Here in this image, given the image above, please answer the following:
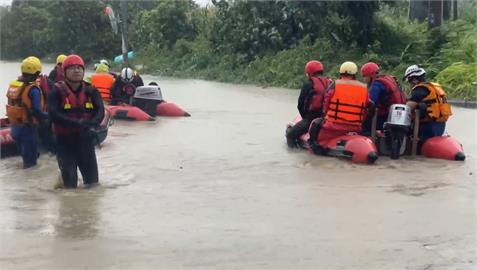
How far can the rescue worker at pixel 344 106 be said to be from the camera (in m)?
11.1

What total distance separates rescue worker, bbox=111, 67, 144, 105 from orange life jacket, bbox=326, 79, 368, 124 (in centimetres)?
575

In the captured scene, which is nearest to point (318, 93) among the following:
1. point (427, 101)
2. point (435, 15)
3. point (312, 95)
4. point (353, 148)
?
point (312, 95)

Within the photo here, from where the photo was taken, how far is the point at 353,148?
1103 cm

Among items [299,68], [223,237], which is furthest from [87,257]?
[299,68]

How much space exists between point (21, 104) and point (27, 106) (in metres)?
0.11

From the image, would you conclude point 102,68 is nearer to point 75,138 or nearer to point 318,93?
point 318,93

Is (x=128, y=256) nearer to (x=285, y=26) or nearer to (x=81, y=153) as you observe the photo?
(x=81, y=153)

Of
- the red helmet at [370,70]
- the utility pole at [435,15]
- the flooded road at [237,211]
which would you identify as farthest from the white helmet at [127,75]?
the utility pole at [435,15]

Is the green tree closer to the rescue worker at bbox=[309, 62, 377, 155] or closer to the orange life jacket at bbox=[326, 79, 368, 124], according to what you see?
the rescue worker at bbox=[309, 62, 377, 155]

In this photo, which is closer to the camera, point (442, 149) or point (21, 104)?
point (21, 104)

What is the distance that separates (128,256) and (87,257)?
318 millimetres

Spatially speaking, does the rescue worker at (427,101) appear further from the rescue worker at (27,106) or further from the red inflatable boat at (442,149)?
the rescue worker at (27,106)

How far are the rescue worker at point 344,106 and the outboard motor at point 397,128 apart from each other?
1.20 feet

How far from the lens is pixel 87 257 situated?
6.27 meters
